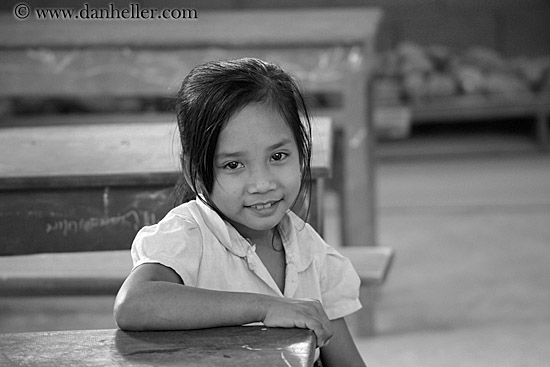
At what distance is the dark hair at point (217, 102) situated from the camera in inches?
51.5

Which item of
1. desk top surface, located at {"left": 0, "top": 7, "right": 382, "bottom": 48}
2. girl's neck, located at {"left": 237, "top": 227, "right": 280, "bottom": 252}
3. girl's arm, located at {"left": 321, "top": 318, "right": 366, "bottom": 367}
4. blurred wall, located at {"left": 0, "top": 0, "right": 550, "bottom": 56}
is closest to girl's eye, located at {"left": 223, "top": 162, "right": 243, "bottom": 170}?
girl's neck, located at {"left": 237, "top": 227, "right": 280, "bottom": 252}

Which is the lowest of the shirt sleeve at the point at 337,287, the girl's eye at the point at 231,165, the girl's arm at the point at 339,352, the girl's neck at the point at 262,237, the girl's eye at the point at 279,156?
the girl's arm at the point at 339,352

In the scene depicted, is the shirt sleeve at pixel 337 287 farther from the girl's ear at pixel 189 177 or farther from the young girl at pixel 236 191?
the girl's ear at pixel 189 177

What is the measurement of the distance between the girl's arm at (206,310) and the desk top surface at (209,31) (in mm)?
2068

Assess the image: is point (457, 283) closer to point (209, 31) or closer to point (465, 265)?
point (465, 265)

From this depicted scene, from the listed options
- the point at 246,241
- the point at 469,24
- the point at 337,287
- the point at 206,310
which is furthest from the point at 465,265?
the point at 469,24

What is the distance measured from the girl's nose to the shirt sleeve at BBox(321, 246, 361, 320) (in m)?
0.20

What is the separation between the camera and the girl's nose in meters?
1.30

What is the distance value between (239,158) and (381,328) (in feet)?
6.74

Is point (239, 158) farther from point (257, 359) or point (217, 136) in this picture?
point (257, 359)

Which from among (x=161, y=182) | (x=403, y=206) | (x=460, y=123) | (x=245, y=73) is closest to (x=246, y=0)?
(x=460, y=123)

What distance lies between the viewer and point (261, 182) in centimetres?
130

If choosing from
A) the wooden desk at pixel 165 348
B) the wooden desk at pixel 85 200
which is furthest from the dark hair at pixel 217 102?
the wooden desk at pixel 85 200

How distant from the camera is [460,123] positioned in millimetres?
7609
